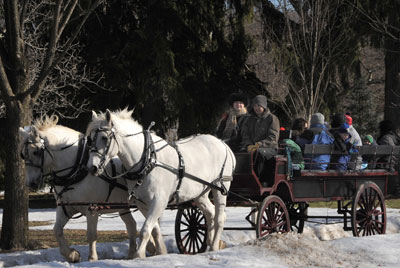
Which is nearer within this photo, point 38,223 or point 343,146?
point 343,146

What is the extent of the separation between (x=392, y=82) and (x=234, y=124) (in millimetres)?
13498

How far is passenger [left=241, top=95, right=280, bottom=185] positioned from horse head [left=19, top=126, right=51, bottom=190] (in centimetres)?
293

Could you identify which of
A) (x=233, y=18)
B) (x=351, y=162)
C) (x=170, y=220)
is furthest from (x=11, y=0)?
(x=233, y=18)

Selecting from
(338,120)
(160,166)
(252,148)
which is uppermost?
(338,120)

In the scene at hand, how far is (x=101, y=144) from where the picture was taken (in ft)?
26.6

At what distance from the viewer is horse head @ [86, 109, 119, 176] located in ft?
26.2

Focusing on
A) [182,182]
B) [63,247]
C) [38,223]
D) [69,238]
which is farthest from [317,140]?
[38,223]

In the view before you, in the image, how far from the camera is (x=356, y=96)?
42438mm

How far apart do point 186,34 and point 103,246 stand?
38.0 feet

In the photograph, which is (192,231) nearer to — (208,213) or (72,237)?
(208,213)

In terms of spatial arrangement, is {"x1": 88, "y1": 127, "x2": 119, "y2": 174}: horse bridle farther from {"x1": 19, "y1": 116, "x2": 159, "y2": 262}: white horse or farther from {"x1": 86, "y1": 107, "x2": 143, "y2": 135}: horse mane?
{"x1": 19, "y1": 116, "x2": 159, "y2": 262}: white horse

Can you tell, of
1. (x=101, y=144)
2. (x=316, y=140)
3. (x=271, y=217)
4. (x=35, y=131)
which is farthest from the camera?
(x=316, y=140)

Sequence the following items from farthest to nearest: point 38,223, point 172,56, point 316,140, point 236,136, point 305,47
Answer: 1. point 305,47
2. point 172,56
3. point 38,223
4. point 316,140
5. point 236,136

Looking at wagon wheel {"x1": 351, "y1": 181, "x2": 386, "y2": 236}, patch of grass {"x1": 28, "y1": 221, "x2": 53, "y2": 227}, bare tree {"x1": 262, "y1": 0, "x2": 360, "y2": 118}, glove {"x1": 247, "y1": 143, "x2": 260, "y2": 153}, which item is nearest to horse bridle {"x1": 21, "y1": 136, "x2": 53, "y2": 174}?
glove {"x1": 247, "y1": 143, "x2": 260, "y2": 153}
